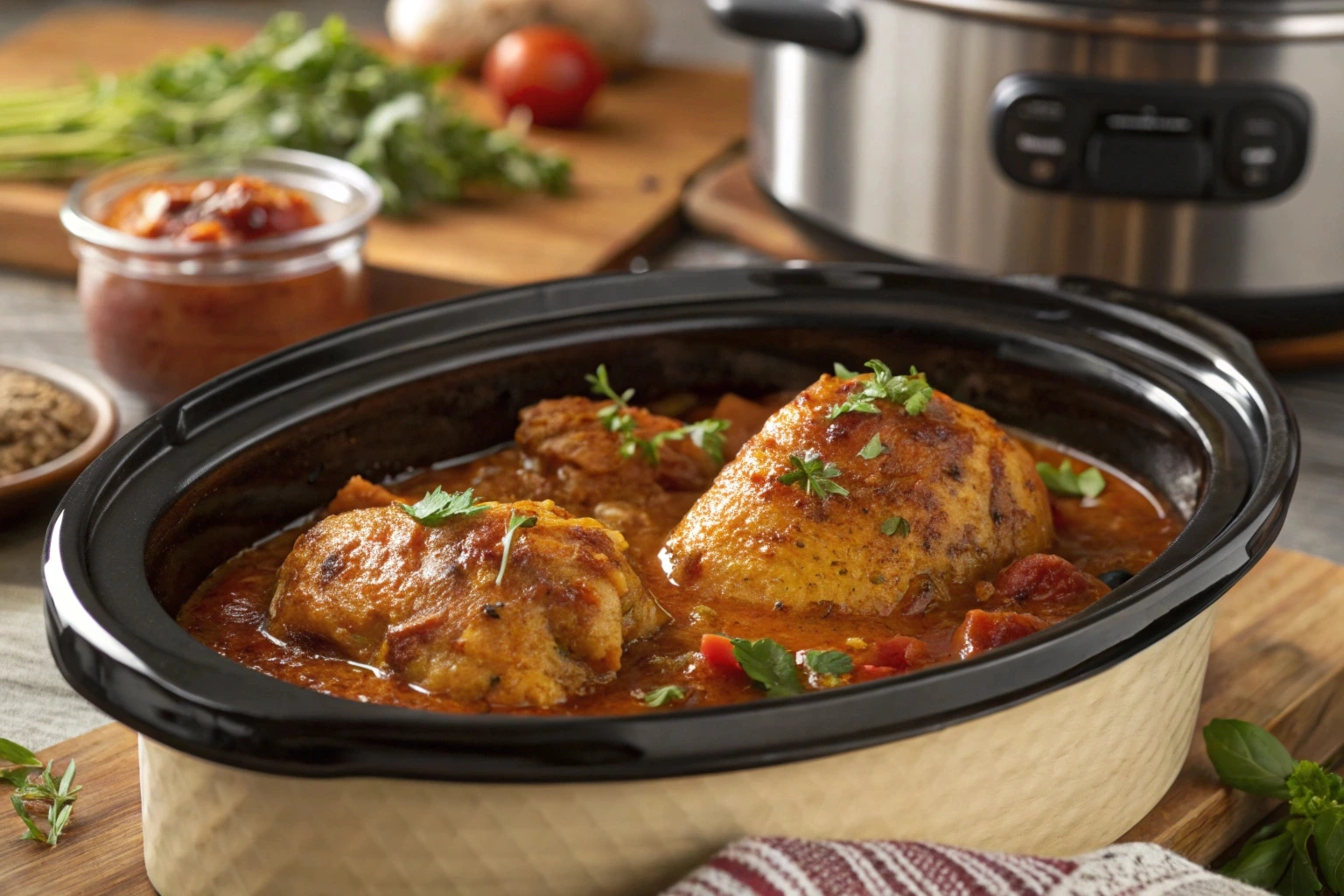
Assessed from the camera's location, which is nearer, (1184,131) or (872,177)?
(1184,131)

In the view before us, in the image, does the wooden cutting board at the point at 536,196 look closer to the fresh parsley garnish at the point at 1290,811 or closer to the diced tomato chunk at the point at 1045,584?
the diced tomato chunk at the point at 1045,584

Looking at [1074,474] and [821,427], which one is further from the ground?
[821,427]

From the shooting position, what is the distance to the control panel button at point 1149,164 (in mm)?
3764

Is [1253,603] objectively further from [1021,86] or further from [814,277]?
[1021,86]

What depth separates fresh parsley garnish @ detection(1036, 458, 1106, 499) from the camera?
2.90 m

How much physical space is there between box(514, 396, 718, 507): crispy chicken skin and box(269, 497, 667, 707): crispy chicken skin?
386 millimetres

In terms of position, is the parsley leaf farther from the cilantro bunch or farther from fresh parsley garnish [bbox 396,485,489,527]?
the cilantro bunch

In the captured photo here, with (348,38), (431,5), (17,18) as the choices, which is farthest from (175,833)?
(17,18)

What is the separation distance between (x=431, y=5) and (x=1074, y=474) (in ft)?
12.1

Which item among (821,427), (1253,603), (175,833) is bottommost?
(1253,603)

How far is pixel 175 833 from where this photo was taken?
6.87 ft

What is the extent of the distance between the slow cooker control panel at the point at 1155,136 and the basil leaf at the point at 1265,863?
1831 mm

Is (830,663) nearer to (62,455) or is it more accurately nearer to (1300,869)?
(1300,869)

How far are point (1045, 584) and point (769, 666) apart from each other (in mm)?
515
